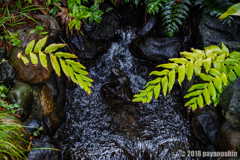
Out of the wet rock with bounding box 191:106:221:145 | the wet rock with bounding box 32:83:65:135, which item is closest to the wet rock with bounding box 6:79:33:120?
the wet rock with bounding box 32:83:65:135

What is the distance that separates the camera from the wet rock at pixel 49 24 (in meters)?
3.39

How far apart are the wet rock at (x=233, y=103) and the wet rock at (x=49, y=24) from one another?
10.7 ft

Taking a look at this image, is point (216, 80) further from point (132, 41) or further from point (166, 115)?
point (132, 41)

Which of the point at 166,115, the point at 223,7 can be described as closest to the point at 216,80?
the point at 166,115

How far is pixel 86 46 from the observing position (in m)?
4.51

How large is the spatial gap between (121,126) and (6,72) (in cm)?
220

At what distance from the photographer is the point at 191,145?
121 inches

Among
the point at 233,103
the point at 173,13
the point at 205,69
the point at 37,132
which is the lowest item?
the point at 37,132

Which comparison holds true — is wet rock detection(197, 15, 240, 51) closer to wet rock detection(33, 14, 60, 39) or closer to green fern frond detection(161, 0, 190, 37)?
green fern frond detection(161, 0, 190, 37)

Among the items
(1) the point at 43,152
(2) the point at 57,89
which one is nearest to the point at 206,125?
(1) the point at 43,152

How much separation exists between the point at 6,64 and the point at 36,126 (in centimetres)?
106

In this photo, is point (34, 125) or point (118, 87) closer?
point (34, 125)

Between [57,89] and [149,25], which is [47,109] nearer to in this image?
[57,89]

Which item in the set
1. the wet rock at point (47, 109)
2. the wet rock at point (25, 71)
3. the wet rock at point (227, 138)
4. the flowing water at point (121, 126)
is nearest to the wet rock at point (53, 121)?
the wet rock at point (47, 109)
